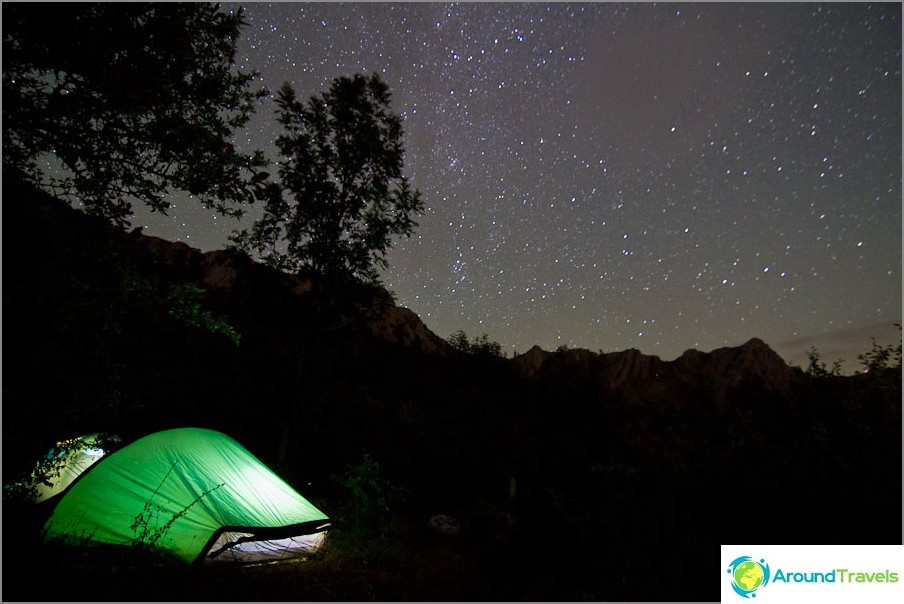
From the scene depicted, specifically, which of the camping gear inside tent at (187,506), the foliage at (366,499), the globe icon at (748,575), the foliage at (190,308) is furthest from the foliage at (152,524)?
the globe icon at (748,575)

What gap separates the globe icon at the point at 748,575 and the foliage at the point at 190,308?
A: 219 inches

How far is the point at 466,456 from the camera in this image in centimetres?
1295

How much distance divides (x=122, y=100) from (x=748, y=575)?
23.9ft

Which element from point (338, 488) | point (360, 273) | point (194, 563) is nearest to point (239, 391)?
point (338, 488)

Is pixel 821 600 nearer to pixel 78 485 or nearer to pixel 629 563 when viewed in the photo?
pixel 629 563

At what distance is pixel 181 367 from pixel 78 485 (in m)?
6.86

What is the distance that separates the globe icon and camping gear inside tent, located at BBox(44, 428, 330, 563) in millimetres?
4594

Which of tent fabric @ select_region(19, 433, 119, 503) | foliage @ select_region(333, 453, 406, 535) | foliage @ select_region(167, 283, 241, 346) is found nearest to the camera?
tent fabric @ select_region(19, 433, 119, 503)

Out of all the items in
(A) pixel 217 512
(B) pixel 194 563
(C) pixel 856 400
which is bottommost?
(B) pixel 194 563

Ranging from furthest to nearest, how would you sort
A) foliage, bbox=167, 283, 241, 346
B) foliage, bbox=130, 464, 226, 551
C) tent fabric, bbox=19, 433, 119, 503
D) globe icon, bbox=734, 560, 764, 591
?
foliage, bbox=167, 283, 241, 346
foliage, bbox=130, 464, 226, 551
tent fabric, bbox=19, 433, 119, 503
globe icon, bbox=734, 560, 764, 591

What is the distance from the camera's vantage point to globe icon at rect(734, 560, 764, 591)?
387cm

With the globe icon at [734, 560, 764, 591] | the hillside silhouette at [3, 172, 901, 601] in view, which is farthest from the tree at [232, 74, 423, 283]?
the globe icon at [734, 560, 764, 591]

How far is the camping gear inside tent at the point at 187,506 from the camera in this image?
4.85 m

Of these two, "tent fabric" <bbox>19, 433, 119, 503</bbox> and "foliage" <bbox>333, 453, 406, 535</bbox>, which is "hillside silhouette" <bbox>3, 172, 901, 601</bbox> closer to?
"foliage" <bbox>333, 453, 406, 535</bbox>
